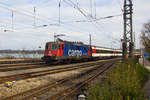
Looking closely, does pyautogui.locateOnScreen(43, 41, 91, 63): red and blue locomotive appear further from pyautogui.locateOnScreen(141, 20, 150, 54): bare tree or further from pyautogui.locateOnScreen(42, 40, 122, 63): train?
pyautogui.locateOnScreen(141, 20, 150, 54): bare tree

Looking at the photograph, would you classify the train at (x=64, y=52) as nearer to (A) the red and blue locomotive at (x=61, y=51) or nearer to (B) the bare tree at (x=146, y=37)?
(A) the red and blue locomotive at (x=61, y=51)

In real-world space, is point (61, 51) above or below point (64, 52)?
above

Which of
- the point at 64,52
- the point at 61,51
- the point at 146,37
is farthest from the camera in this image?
the point at 146,37

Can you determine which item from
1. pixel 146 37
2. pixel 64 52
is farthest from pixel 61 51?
pixel 146 37

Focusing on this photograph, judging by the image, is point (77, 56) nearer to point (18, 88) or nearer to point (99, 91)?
point (18, 88)

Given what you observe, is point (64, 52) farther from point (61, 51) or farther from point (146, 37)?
point (146, 37)

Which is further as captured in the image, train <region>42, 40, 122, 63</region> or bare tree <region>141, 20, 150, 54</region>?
bare tree <region>141, 20, 150, 54</region>

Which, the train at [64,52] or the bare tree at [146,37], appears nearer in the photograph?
the train at [64,52]

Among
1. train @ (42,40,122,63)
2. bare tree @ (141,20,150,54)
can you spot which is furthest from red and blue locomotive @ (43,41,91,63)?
bare tree @ (141,20,150,54)

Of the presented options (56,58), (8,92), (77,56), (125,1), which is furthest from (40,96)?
(77,56)

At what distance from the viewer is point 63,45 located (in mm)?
21953

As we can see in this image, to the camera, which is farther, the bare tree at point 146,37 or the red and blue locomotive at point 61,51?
the bare tree at point 146,37

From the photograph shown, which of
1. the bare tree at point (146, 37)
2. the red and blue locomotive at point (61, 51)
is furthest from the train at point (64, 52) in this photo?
the bare tree at point (146, 37)

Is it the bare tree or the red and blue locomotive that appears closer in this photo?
the red and blue locomotive
